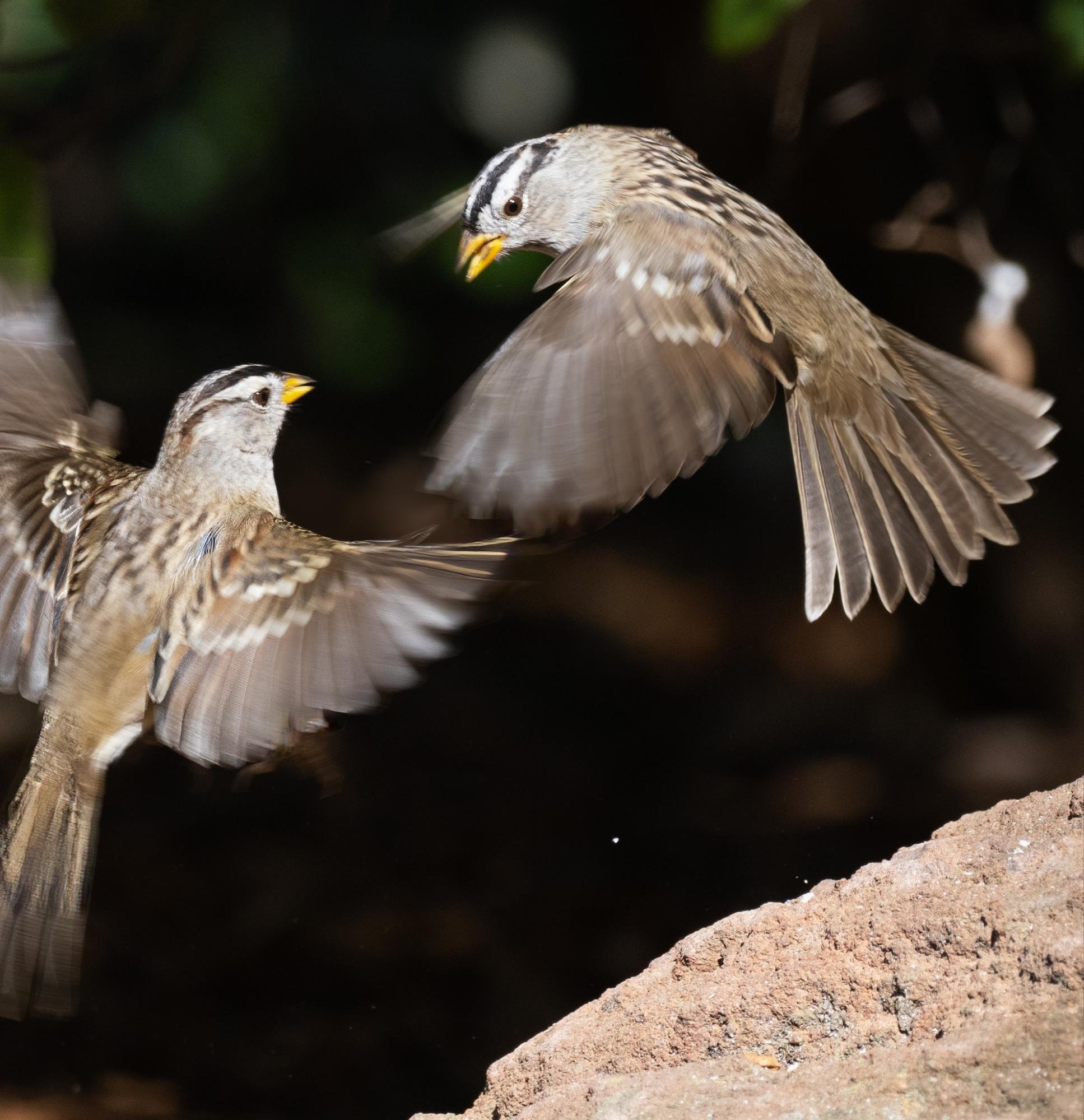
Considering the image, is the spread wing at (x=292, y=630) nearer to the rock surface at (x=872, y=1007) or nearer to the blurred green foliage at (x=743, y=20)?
the rock surface at (x=872, y=1007)

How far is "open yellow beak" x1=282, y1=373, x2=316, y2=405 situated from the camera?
2.71 metres

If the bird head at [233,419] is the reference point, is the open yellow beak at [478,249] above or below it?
above

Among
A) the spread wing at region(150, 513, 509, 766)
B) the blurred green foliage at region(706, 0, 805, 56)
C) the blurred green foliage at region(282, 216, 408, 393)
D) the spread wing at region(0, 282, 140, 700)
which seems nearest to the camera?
the spread wing at region(150, 513, 509, 766)

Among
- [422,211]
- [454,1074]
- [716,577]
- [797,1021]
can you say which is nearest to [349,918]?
[454,1074]

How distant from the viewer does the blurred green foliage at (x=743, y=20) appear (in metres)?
2.83

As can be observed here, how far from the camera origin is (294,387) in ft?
8.95

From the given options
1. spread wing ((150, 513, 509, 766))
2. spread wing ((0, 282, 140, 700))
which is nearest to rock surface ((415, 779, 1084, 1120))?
spread wing ((150, 513, 509, 766))

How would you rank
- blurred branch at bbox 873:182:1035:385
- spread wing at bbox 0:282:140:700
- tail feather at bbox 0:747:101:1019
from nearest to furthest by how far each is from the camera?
tail feather at bbox 0:747:101:1019, spread wing at bbox 0:282:140:700, blurred branch at bbox 873:182:1035:385

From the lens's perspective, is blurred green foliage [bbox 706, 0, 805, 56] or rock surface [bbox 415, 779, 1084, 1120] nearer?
rock surface [bbox 415, 779, 1084, 1120]

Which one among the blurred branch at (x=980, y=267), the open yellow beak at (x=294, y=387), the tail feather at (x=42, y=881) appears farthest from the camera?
the blurred branch at (x=980, y=267)

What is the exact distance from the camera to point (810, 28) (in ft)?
14.5

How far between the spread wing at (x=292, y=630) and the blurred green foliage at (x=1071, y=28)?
2.04 meters

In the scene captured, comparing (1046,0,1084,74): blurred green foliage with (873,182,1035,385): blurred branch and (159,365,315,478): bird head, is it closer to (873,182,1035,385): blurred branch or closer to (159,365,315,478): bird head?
(873,182,1035,385): blurred branch

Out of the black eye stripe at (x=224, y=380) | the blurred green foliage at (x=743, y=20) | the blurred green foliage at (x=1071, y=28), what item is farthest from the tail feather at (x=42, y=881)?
the blurred green foliage at (x=1071, y=28)
